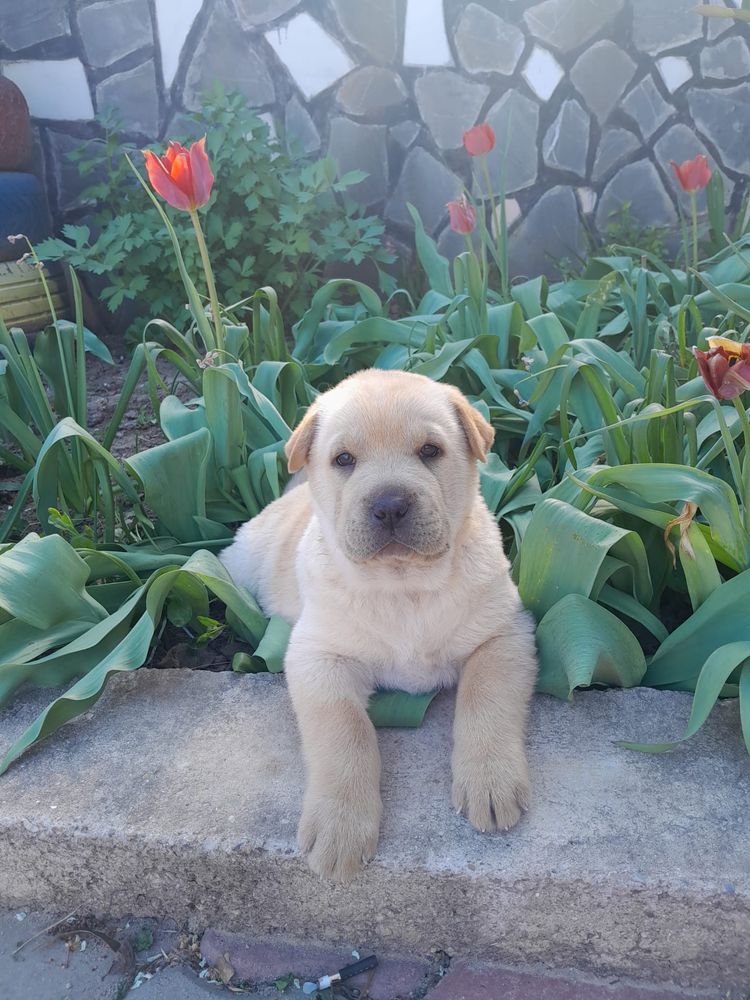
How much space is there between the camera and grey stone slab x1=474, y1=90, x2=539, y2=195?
5879 mm

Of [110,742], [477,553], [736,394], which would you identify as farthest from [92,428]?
[736,394]

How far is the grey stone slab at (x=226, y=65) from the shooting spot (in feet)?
18.6

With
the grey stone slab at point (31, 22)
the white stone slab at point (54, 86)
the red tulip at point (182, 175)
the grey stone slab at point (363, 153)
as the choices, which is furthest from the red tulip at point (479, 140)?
the grey stone slab at point (31, 22)

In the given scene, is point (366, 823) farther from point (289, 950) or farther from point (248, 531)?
point (248, 531)

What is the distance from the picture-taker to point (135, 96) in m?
5.81

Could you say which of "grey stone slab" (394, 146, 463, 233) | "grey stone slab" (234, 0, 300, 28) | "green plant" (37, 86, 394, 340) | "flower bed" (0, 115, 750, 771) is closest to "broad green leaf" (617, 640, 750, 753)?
"flower bed" (0, 115, 750, 771)

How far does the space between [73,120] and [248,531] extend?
14.1ft

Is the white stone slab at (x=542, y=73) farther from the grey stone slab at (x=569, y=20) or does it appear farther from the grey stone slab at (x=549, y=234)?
the grey stone slab at (x=549, y=234)

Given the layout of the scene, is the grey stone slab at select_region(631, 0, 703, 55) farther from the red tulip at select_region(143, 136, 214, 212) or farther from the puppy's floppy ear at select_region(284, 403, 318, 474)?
the puppy's floppy ear at select_region(284, 403, 318, 474)

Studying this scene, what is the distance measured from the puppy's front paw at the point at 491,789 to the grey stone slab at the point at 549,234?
4782 mm

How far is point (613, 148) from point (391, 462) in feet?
15.8

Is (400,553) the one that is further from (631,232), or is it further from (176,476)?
(631,232)

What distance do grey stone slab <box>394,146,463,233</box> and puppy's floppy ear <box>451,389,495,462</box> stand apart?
410cm

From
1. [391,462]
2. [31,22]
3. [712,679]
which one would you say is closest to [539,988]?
[712,679]
